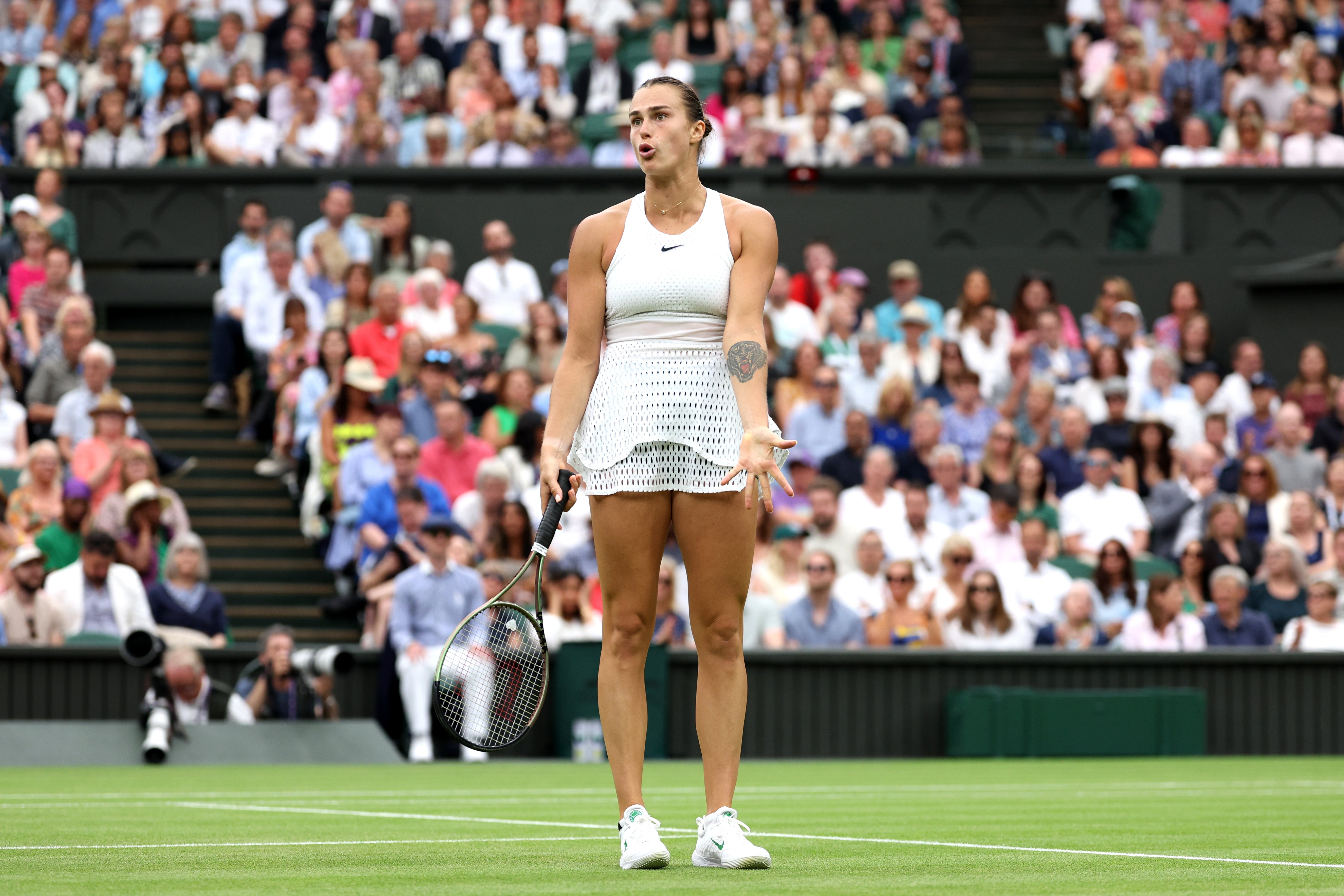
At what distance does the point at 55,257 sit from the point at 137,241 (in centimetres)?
286

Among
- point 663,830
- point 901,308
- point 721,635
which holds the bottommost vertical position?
point 663,830

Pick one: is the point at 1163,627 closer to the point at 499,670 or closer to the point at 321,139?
the point at 321,139

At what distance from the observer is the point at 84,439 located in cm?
1518

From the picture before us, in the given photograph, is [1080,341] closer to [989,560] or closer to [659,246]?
[989,560]

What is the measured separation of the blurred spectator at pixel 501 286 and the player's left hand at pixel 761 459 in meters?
12.5

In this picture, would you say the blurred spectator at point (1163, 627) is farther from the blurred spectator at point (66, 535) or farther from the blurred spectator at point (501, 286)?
the blurred spectator at point (66, 535)

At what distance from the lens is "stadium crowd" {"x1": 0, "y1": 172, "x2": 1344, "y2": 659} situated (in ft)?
46.2

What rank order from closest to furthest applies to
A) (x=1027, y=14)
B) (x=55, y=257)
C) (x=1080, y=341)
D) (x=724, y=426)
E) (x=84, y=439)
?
(x=724, y=426)
(x=84, y=439)
(x=55, y=257)
(x=1080, y=341)
(x=1027, y=14)

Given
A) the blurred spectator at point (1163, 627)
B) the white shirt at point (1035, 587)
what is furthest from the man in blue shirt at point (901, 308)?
the blurred spectator at point (1163, 627)

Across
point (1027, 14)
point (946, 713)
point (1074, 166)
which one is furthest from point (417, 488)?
point (1027, 14)

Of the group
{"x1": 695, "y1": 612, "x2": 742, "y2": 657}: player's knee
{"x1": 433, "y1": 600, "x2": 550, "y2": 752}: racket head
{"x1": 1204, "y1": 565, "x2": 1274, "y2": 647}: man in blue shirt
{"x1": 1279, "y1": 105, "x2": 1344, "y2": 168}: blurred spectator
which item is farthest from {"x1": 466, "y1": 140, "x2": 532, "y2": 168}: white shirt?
{"x1": 695, "y1": 612, "x2": 742, "y2": 657}: player's knee

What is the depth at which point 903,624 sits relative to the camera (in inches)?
569

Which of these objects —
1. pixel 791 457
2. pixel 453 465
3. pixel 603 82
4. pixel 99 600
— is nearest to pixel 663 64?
pixel 603 82

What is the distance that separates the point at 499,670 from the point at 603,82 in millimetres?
15146
